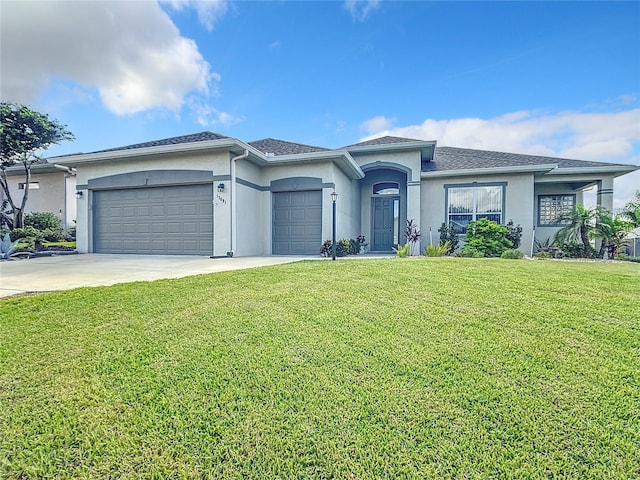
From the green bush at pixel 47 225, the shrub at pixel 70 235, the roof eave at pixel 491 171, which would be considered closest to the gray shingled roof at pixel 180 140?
the green bush at pixel 47 225

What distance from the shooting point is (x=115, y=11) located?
8375mm

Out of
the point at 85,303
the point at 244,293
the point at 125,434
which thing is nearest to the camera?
the point at 125,434

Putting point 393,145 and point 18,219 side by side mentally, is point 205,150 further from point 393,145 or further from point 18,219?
point 18,219

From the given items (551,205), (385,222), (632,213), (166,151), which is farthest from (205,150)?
(632,213)

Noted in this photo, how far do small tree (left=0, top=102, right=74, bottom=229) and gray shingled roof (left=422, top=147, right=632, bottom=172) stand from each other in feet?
54.7

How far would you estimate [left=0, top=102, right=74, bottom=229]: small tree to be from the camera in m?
13.4

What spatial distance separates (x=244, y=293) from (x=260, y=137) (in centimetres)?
1283

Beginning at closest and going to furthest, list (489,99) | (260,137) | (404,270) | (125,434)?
(125,434) < (404,270) < (489,99) < (260,137)

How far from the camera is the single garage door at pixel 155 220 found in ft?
34.2

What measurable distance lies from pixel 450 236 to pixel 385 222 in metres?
2.81

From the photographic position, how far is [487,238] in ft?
36.4

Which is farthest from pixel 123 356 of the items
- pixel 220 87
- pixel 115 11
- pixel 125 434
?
pixel 220 87

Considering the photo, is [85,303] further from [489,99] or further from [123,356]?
[489,99]

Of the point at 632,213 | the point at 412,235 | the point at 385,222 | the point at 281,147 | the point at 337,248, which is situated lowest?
the point at 337,248
